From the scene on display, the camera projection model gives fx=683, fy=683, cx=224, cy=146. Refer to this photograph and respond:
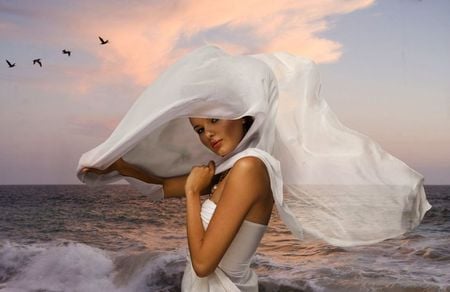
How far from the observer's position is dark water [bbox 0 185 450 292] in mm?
9359

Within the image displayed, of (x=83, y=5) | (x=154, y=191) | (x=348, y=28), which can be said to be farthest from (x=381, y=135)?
(x=154, y=191)

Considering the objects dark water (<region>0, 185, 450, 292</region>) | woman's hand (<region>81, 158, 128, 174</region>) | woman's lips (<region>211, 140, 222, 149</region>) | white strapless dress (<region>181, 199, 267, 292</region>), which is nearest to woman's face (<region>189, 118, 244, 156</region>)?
woman's lips (<region>211, 140, 222, 149</region>)

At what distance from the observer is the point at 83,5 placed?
1527cm

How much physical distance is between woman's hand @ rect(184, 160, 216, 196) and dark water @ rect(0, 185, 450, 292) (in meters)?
6.84

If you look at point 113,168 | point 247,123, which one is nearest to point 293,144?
point 247,123

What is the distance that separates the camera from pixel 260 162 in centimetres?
190

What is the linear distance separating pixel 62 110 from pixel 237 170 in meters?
14.3

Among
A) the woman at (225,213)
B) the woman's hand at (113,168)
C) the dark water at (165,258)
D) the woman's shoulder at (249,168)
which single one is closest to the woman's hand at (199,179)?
the woman at (225,213)

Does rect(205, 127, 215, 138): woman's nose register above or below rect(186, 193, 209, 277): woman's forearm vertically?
above

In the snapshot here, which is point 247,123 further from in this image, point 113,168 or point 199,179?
point 113,168

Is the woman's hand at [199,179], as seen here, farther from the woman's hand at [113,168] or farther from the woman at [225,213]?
the woman's hand at [113,168]

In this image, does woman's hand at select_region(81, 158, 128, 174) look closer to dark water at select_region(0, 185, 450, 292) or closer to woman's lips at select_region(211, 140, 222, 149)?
woman's lips at select_region(211, 140, 222, 149)

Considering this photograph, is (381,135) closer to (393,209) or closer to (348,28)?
(348,28)

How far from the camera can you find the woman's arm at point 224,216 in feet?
6.11
